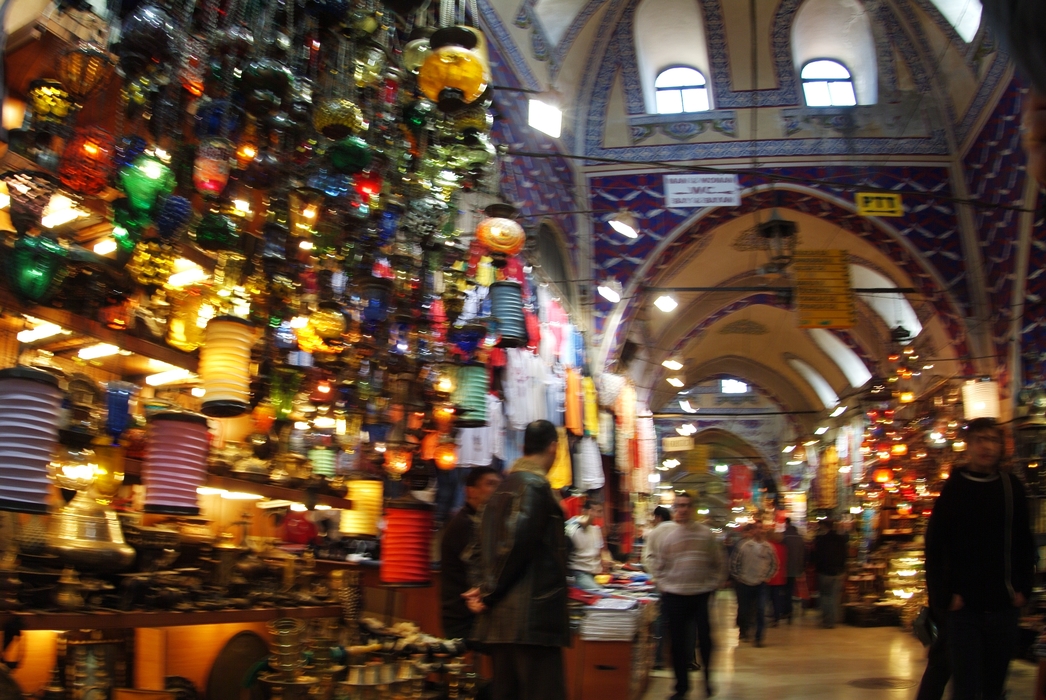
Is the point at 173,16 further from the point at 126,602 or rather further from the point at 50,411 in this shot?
the point at 126,602

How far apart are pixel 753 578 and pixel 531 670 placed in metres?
6.67

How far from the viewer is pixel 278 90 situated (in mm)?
2656

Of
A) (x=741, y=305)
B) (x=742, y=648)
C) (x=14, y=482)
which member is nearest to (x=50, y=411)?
(x=14, y=482)

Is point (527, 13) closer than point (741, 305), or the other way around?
point (527, 13)

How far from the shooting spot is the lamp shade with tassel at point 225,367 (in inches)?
110

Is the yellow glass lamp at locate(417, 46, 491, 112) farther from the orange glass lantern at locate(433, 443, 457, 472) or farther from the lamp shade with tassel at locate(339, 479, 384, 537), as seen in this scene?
the lamp shade with tassel at locate(339, 479, 384, 537)

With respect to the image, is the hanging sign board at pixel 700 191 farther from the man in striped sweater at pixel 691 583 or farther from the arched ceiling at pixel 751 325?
the man in striped sweater at pixel 691 583

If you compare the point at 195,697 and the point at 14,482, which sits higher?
the point at 14,482

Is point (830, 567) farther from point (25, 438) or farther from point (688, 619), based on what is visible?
point (25, 438)

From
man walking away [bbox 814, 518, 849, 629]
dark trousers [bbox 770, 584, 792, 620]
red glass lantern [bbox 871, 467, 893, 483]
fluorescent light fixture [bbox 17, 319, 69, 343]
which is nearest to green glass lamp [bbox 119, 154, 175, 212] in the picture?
fluorescent light fixture [bbox 17, 319, 69, 343]

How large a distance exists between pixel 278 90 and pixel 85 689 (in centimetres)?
193

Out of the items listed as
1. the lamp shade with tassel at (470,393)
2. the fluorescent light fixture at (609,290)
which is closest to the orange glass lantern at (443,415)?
the lamp shade with tassel at (470,393)

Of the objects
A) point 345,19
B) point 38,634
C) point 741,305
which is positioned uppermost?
point 741,305

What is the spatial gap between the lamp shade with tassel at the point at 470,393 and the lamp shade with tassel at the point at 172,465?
1.89 m
